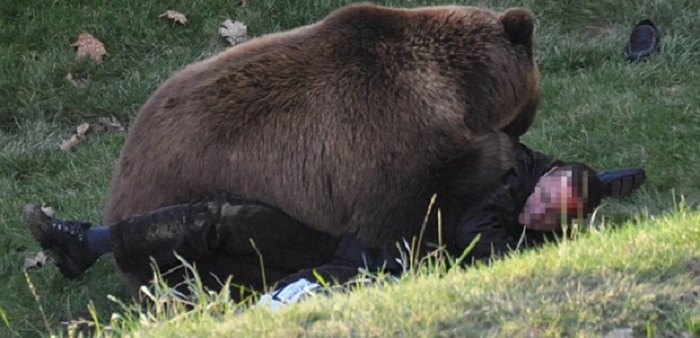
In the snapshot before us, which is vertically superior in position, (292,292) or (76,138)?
(292,292)

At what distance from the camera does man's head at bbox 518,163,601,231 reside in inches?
237

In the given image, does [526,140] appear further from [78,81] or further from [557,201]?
[78,81]

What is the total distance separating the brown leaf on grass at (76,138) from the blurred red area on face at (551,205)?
4257mm

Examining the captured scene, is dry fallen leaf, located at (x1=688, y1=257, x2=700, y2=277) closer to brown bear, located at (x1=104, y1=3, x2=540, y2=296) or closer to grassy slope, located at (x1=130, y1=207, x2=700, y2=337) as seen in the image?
grassy slope, located at (x1=130, y1=207, x2=700, y2=337)

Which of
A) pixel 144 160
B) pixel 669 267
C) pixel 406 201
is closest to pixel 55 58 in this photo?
pixel 144 160

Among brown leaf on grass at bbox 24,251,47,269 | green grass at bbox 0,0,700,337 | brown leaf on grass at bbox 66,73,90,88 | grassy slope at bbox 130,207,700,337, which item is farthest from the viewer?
brown leaf on grass at bbox 66,73,90,88

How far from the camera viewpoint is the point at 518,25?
6199mm

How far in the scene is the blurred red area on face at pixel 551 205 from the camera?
6008 mm

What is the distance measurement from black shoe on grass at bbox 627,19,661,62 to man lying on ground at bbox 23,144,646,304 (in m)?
3.54

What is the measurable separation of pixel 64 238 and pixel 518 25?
2.51 m

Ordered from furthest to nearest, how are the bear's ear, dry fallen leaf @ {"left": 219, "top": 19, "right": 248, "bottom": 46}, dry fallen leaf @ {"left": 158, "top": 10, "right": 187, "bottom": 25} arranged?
dry fallen leaf @ {"left": 158, "top": 10, "right": 187, "bottom": 25} → dry fallen leaf @ {"left": 219, "top": 19, "right": 248, "bottom": 46} → the bear's ear

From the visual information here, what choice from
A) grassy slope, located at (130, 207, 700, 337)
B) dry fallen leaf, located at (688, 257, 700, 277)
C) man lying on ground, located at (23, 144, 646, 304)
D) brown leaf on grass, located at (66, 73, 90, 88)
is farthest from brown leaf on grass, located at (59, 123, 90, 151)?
dry fallen leaf, located at (688, 257, 700, 277)

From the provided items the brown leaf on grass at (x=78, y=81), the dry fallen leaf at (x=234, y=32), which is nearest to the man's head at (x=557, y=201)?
the dry fallen leaf at (x=234, y=32)

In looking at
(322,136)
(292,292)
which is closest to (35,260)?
(322,136)
